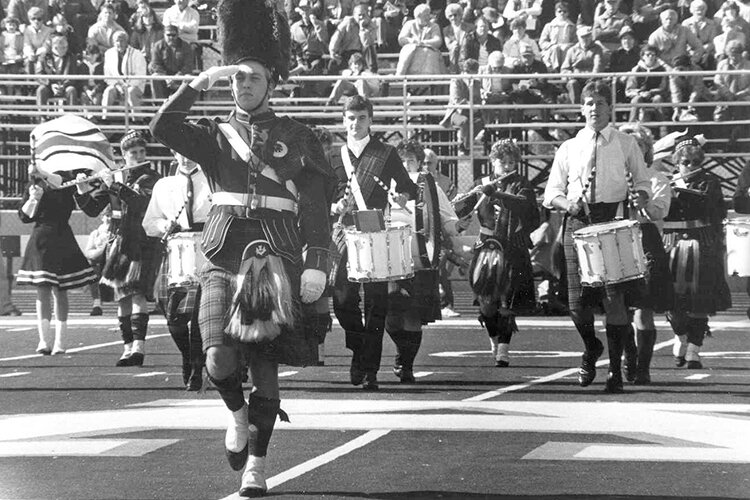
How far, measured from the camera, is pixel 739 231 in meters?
15.5

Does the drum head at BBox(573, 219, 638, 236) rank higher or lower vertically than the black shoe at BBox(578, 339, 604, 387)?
higher

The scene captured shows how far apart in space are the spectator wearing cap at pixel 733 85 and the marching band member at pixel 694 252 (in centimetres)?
932

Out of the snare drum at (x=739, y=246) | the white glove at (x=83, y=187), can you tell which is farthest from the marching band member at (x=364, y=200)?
the snare drum at (x=739, y=246)

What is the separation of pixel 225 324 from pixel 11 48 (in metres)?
20.4

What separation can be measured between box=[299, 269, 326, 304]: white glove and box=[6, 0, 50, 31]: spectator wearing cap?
2053 cm

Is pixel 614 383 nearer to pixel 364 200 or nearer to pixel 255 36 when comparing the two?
pixel 364 200

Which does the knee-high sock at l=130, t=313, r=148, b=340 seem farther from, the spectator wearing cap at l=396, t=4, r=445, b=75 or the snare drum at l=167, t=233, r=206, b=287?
the spectator wearing cap at l=396, t=4, r=445, b=75

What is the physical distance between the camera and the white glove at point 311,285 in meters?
8.09

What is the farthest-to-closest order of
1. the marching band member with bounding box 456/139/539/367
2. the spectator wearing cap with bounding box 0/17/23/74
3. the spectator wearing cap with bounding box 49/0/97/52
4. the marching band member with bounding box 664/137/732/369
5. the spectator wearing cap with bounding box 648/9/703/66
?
the spectator wearing cap with bounding box 49/0/97/52 → the spectator wearing cap with bounding box 0/17/23/74 → the spectator wearing cap with bounding box 648/9/703/66 → the marching band member with bounding box 456/139/539/367 → the marching band member with bounding box 664/137/732/369

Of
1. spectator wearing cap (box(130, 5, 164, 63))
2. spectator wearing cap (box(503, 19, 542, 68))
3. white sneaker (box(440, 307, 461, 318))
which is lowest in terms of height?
white sneaker (box(440, 307, 461, 318))

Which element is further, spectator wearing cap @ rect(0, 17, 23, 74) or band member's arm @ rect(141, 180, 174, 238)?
spectator wearing cap @ rect(0, 17, 23, 74)

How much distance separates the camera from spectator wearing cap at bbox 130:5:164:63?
26016mm

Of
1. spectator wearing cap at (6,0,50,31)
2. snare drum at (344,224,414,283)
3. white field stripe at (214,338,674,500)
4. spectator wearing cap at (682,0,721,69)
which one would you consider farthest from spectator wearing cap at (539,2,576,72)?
white field stripe at (214,338,674,500)

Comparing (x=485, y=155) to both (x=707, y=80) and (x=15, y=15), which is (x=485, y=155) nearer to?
(x=707, y=80)
